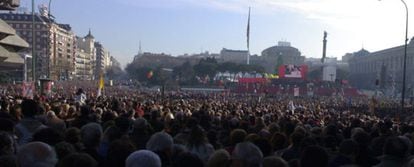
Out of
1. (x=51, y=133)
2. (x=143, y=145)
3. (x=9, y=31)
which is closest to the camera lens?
(x=51, y=133)

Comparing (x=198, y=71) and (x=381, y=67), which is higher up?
(x=381, y=67)

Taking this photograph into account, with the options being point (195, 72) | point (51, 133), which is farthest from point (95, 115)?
point (195, 72)

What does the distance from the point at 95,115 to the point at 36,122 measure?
110 inches

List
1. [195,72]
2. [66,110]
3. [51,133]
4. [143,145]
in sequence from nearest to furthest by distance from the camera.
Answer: [51,133] < [143,145] < [66,110] < [195,72]

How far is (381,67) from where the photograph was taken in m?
141

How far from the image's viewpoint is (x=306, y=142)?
27.3 feet

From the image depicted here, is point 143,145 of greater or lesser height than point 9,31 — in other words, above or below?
below

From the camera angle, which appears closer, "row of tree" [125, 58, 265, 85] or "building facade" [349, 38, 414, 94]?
"row of tree" [125, 58, 265, 85]

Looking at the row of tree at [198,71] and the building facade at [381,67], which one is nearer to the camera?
the row of tree at [198,71]

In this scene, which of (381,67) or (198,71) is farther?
(381,67)

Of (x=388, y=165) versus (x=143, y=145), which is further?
(x=143, y=145)

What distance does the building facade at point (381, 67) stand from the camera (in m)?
137

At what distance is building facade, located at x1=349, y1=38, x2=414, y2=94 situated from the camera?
136875mm

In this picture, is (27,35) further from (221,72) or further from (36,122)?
(36,122)
